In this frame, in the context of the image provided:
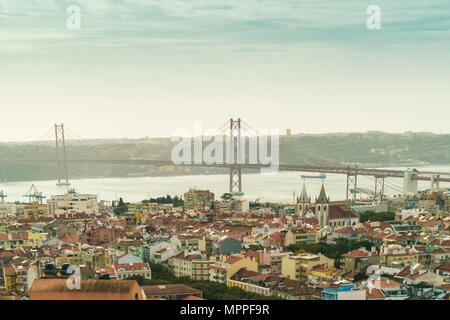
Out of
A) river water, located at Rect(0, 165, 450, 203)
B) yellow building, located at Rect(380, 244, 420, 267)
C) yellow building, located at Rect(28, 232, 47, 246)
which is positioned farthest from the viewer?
river water, located at Rect(0, 165, 450, 203)

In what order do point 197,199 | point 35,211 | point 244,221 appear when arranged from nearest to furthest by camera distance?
1. point 244,221
2. point 35,211
3. point 197,199

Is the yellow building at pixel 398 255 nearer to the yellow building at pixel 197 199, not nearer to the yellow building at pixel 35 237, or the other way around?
the yellow building at pixel 35 237

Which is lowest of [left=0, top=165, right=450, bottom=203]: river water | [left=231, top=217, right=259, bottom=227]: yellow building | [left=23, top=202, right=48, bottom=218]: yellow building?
[left=0, top=165, right=450, bottom=203]: river water

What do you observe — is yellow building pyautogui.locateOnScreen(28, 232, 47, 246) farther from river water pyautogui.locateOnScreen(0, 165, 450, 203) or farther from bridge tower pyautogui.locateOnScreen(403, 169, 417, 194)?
bridge tower pyautogui.locateOnScreen(403, 169, 417, 194)

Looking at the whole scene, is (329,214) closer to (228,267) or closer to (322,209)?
(322,209)

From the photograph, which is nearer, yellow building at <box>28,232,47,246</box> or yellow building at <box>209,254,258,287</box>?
yellow building at <box>209,254,258,287</box>

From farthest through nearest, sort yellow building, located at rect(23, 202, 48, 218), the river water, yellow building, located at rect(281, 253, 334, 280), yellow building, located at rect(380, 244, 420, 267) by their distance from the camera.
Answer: the river water
yellow building, located at rect(23, 202, 48, 218)
yellow building, located at rect(380, 244, 420, 267)
yellow building, located at rect(281, 253, 334, 280)

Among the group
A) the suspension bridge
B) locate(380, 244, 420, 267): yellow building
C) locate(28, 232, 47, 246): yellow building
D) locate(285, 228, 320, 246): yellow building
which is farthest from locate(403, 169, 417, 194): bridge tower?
locate(28, 232, 47, 246): yellow building

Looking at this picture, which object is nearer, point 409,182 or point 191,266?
point 191,266

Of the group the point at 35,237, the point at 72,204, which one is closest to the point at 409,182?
the point at 72,204

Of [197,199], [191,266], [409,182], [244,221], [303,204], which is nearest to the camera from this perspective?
[191,266]
